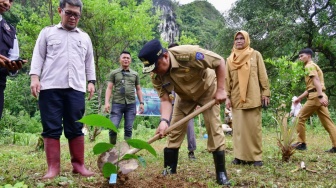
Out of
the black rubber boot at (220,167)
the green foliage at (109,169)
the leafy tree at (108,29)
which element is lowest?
the black rubber boot at (220,167)

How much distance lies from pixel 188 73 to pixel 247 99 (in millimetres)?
1505

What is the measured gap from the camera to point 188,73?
313 cm

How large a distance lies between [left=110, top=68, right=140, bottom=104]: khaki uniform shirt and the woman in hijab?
1.93 meters

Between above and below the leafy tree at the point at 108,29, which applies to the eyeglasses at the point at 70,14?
below

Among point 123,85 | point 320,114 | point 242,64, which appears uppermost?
point 242,64

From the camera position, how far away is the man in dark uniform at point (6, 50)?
2.78m

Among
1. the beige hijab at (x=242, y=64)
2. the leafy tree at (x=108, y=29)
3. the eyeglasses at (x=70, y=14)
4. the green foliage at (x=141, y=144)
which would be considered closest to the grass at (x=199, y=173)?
the green foliage at (x=141, y=144)

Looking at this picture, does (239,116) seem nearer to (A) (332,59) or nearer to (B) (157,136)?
(B) (157,136)

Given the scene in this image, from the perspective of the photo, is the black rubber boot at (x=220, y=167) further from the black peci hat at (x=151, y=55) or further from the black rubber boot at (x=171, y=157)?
the black peci hat at (x=151, y=55)

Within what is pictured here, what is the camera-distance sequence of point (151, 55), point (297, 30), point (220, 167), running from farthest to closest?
point (297, 30) < point (220, 167) < point (151, 55)

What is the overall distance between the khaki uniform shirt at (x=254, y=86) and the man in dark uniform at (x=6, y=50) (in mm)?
2734

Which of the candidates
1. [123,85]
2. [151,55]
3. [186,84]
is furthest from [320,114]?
[151,55]

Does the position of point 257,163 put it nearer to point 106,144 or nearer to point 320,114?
point 320,114

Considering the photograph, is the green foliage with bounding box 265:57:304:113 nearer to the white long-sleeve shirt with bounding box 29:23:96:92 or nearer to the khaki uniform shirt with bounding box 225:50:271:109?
the khaki uniform shirt with bounding box 225:50:271:109
